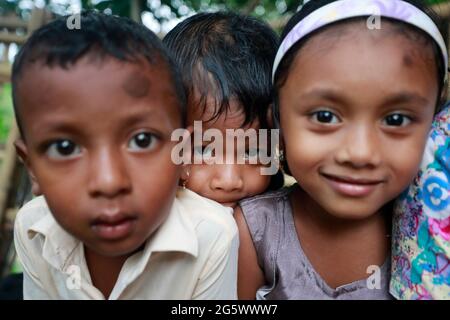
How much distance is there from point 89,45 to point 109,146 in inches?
8.8

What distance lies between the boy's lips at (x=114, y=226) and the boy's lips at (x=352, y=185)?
1.80 ft

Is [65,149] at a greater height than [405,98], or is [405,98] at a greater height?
[405,98]

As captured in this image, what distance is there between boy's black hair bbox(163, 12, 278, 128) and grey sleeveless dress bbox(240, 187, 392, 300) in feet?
0.98

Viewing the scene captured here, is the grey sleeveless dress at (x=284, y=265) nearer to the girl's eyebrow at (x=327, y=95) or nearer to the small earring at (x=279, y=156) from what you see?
the small earring at (x=279, y=156)

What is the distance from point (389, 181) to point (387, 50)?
0.34 m

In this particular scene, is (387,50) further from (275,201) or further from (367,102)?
(275,201)

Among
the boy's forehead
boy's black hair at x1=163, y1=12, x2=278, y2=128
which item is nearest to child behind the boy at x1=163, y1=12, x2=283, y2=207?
boy's black hair at x1=163, y1=12, x2=278, y2=128

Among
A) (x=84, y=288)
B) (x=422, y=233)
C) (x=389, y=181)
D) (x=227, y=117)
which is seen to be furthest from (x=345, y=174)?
(x=84, y=288)

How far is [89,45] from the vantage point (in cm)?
103

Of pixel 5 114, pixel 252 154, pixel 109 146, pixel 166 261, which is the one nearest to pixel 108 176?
pixel 109 146

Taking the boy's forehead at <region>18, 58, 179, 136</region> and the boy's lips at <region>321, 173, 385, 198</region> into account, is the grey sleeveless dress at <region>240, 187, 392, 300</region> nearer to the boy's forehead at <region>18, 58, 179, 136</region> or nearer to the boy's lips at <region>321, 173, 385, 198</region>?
the boy's lips at <region>321, 173, 385, 198</region>

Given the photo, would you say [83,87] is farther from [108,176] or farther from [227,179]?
[227,179]

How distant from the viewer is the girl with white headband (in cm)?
119

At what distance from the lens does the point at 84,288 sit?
4.04ft
